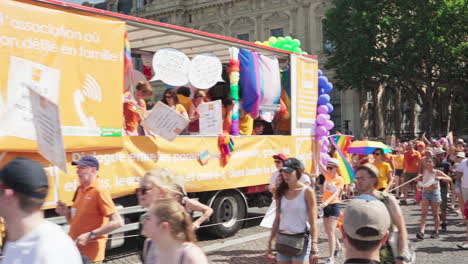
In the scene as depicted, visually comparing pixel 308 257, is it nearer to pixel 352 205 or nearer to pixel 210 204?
pixel 352 205

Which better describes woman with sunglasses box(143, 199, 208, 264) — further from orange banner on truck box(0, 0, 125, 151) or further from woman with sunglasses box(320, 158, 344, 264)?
woman with sunglasses box(320, 158, 344, 264)

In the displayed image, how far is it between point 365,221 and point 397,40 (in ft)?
109

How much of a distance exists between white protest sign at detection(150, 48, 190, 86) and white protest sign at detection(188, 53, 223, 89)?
200mm

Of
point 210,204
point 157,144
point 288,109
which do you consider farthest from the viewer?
point 288,109

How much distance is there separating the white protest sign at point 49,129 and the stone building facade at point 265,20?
125 ft

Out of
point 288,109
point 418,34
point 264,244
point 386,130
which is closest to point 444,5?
point 418,34

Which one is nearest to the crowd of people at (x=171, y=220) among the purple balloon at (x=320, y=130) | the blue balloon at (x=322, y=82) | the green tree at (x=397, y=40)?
the purple balloon at (x=320, y=130)

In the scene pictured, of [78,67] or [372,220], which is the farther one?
[78,67]

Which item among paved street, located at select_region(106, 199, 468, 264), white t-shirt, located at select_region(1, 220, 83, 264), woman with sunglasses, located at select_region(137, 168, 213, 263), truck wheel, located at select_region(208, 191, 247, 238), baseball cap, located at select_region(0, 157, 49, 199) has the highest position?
baseball cap, located at select_region(0, 157, 49, 199)

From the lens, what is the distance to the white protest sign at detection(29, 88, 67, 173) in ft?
12.9

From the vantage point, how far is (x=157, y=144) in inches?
301

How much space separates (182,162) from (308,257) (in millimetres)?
3603

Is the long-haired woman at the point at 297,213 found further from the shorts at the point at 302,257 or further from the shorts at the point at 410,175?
the shorts at the point at 410,175

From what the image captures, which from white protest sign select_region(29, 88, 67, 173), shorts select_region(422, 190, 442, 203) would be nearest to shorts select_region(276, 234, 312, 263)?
white protest sign select_region(29, 88, 67, 173)
